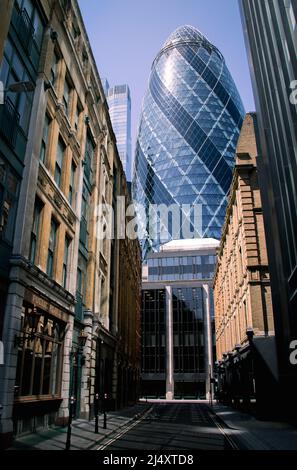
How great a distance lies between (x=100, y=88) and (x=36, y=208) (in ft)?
55.5

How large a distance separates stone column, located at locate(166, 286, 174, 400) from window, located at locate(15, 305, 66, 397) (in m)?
69.6

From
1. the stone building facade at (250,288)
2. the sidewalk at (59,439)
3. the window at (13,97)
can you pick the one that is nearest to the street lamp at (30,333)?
the sidewalk at (59,439)

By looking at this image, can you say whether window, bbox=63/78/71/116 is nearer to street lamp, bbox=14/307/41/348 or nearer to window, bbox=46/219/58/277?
window, bbox=46/219/58/277

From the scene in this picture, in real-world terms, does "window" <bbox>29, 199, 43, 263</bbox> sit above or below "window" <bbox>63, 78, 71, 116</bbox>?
below

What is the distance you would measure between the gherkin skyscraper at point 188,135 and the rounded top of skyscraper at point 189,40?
729 millimetres

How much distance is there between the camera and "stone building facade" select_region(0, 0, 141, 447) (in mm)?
15227

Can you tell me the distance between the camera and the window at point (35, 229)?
57.5ft

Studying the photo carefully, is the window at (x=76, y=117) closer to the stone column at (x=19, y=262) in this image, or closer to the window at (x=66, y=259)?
the stone column at (x=19, y=262)

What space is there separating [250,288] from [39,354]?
57.0ft

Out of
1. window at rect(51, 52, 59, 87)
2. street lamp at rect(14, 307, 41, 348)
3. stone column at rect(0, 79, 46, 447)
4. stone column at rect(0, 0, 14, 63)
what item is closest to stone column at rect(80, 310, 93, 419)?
street lamp at rect(14, 307, 41, 348)

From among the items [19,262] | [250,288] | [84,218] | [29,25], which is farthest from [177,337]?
[29,25]

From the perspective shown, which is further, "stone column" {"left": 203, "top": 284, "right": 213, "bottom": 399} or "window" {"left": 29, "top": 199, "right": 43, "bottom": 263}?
"stone column" {"left": 203, "top": 284, "right": 213, "bottom": 399}

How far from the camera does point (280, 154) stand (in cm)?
2456
